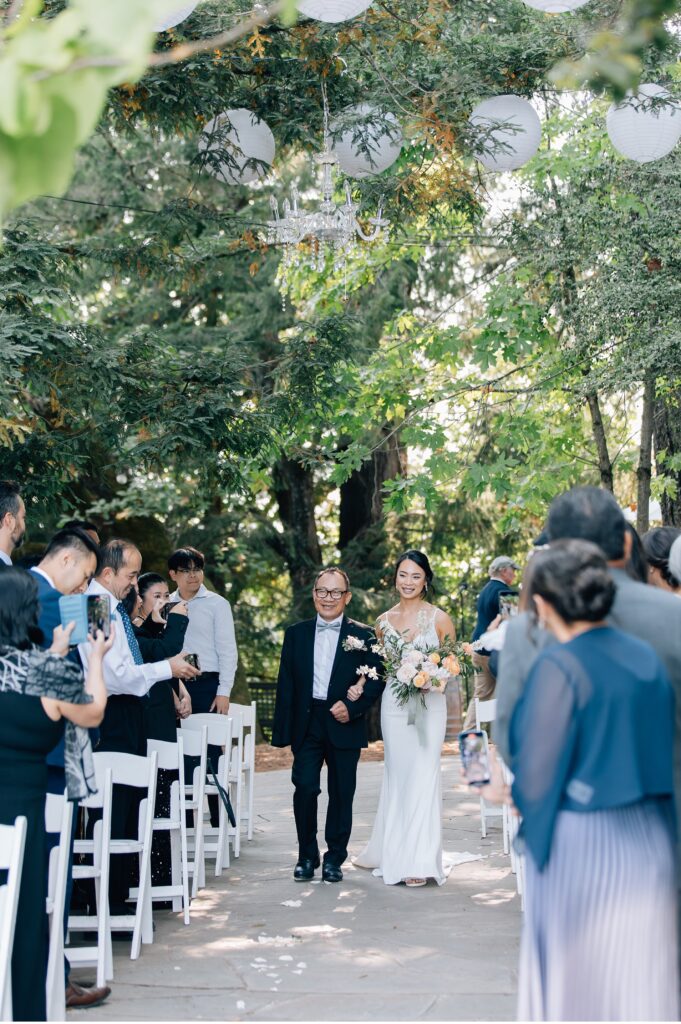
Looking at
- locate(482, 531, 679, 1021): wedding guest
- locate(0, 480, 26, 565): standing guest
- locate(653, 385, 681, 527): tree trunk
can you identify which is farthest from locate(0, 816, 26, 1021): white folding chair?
locate(653, 385, 681, 527): tree trunk

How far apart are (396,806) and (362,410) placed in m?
6.91

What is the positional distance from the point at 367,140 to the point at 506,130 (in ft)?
3.00

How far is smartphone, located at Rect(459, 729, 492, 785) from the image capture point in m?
3.86

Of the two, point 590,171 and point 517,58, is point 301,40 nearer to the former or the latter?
point 517,58

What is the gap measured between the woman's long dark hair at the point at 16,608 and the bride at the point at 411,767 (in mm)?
3909

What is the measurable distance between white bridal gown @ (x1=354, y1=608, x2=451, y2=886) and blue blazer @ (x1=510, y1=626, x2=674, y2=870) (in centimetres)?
480

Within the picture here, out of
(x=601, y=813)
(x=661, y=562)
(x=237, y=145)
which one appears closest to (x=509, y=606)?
(x=661, y=562)

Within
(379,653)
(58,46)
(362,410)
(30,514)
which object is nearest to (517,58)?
(379,653)

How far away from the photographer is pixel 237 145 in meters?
7.92

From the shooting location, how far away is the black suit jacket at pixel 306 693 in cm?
819

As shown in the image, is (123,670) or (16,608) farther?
(123,670)

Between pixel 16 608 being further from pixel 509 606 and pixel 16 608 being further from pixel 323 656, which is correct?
pixel 323 656

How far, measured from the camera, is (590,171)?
427 inches

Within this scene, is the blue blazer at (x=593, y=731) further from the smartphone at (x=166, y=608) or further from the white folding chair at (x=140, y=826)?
the smartphone at (x=166, y=608)
